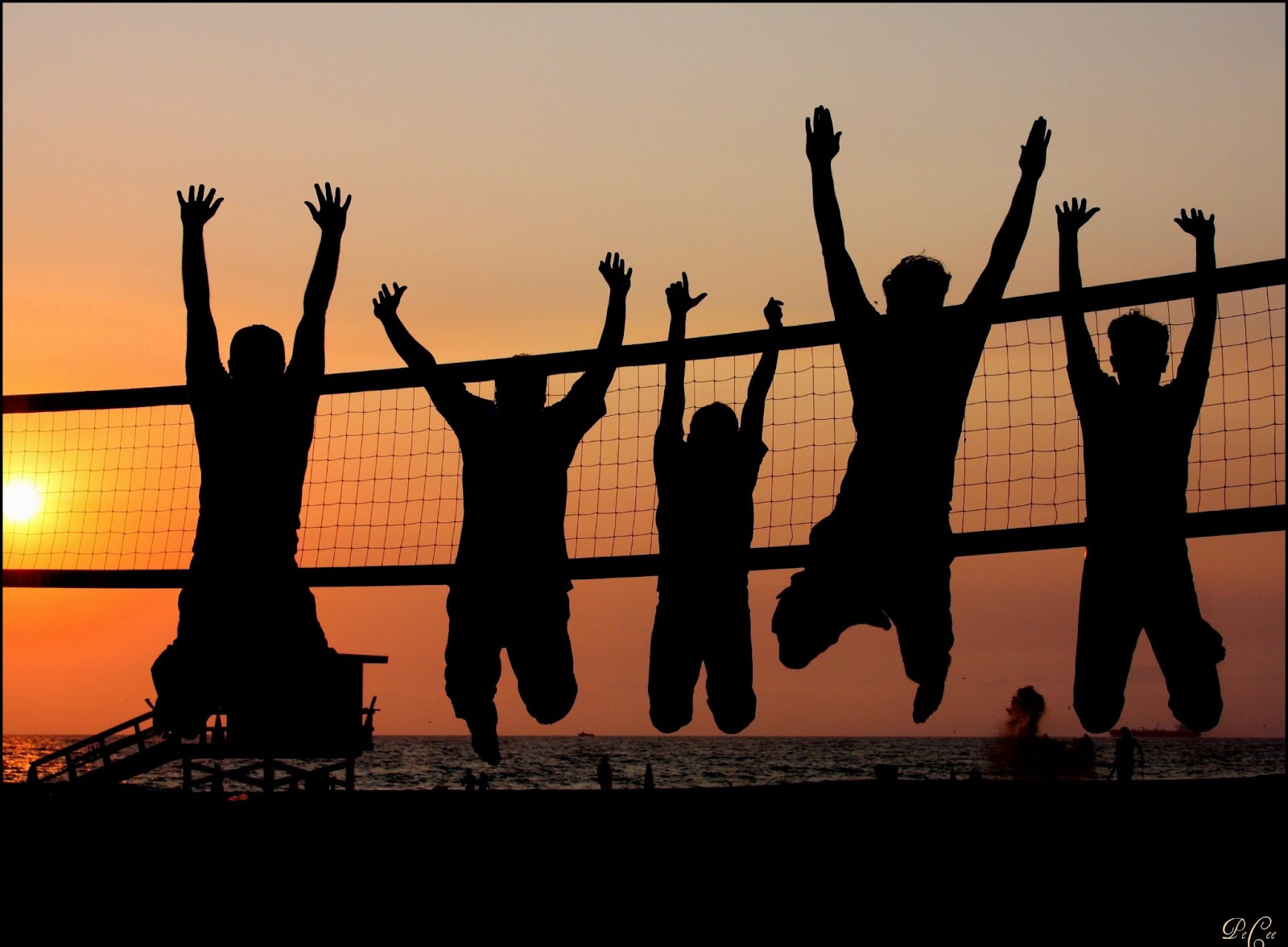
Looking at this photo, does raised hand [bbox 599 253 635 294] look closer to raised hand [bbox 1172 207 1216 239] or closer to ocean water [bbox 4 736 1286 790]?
raised hand [bbox 1172 207 1216 239]

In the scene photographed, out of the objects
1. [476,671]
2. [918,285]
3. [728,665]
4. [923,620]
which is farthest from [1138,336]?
[476,671]

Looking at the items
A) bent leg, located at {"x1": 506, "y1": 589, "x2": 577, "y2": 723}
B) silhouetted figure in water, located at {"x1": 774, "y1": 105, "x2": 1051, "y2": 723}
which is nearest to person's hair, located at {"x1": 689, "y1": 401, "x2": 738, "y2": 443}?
silhouetted figure in water, located at {"x1": 774, "y1": 105, "x2": 1051, "y2": 723}

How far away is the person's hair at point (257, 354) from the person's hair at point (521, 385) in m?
0.94

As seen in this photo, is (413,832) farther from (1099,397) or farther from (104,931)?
(1099,397)

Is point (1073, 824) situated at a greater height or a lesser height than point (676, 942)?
greater

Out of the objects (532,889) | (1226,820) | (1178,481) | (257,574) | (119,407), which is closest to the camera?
(1226,820)

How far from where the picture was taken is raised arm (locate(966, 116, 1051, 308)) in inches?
197

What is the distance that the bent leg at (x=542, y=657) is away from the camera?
545 cm

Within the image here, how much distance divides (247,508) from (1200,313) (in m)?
3.84

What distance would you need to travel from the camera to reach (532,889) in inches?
172

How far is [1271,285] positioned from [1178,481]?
3.12ft

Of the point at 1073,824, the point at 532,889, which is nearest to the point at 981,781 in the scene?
the point at 1073,824

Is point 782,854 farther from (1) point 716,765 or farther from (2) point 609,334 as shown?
(1) point 716,765

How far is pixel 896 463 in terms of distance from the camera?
4988 mm
